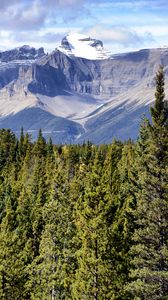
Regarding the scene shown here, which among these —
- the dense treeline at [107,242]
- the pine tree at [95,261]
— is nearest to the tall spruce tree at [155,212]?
the dense treeline at [107,242]

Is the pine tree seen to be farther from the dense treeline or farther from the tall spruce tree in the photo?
the tall spruce tree

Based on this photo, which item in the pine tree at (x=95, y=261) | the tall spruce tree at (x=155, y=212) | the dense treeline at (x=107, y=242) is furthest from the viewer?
the pine tree at (x=95, y=261)

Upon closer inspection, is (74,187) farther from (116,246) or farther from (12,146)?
(12,146)

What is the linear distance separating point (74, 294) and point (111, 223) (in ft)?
18.7

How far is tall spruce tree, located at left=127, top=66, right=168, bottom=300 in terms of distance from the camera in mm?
35969

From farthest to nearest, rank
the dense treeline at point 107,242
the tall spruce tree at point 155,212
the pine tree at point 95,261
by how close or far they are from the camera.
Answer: the pine tree at point 95,261
the dense treeline at point 107,242
the tall spruce tree at point 155,212

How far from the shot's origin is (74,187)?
8469cm

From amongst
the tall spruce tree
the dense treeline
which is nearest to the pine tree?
the dense treeline

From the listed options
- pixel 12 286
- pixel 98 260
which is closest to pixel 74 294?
pixel 98 260

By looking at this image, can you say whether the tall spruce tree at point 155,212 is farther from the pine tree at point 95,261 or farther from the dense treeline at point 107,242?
the pine tree at point 95,261

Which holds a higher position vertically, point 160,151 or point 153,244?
point 160,151

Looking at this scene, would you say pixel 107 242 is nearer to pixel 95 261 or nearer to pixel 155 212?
pixel 95 261

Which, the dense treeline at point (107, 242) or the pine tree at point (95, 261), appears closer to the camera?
the dense treeline at point (107, 242)

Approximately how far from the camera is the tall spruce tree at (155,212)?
3597 cm
